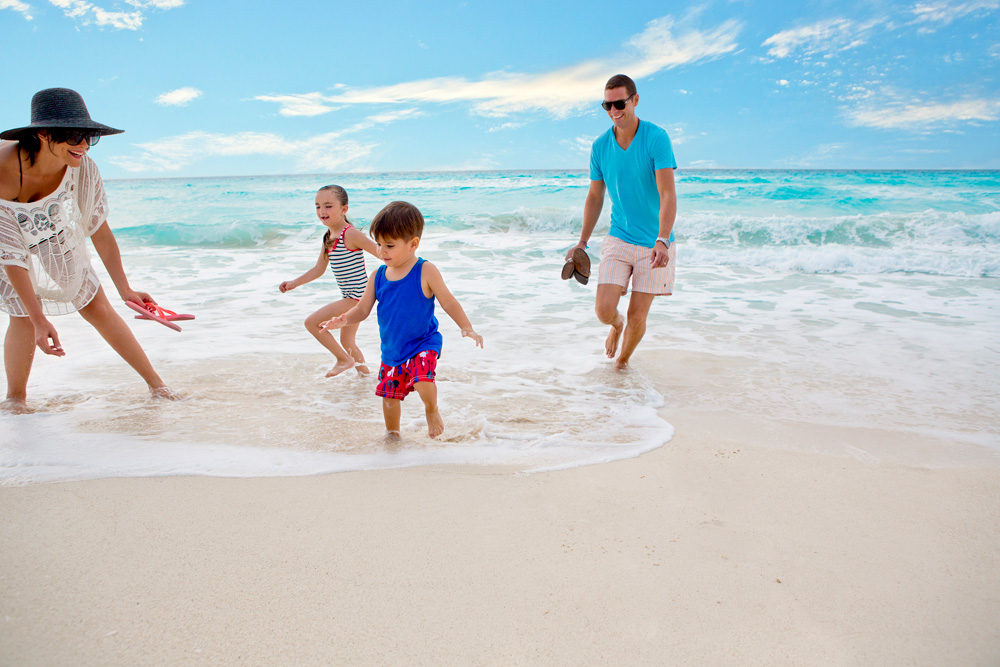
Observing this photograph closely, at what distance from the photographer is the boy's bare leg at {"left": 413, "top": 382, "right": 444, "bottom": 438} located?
3176 millimetres

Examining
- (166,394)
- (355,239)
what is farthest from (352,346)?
(166,394)

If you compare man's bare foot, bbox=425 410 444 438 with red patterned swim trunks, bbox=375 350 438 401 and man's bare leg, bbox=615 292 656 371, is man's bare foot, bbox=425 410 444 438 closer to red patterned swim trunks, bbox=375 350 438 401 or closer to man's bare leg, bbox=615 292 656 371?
red patterned swim trunks, bbox=375 350 438 401

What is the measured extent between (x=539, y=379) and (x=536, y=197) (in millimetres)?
20974

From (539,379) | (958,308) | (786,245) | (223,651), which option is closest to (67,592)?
(223,651)

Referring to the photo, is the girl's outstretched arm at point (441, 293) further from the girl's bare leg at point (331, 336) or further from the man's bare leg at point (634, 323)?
the man's bare leg at point (634, 323)

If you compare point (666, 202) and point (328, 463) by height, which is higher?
point (666, 202)

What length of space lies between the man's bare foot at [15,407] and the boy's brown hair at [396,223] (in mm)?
2442

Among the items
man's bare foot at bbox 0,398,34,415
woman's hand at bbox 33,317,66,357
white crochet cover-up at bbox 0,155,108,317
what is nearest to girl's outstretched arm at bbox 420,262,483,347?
woman's hand at bbox 33,317,66,357

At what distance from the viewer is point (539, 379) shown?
14.8 feet

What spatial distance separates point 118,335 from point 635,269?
136 inches

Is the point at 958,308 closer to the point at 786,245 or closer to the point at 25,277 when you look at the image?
the point at 786,245

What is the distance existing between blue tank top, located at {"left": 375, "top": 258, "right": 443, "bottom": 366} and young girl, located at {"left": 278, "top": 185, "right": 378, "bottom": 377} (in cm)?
124

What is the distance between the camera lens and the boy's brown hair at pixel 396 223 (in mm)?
2945

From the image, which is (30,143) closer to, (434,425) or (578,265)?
(434,425)
